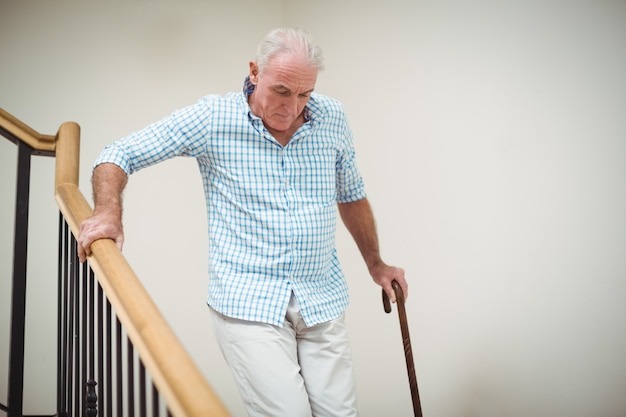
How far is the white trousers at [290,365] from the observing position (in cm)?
162

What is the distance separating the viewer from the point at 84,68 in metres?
Result: 3.40

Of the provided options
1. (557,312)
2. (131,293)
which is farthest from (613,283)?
(131,293)

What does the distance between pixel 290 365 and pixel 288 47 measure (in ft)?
2.96

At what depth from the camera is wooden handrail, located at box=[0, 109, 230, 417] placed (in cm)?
78

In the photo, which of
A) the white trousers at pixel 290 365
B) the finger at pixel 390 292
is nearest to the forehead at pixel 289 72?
the white trousers at pixel 290 365

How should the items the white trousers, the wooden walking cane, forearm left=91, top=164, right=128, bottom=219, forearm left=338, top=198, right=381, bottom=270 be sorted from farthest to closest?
forearm left=338, top=198, right=381, bottom=270
the wooden walking cane
the white trousers
forearm left=91, top=164, right=128, bottom=219

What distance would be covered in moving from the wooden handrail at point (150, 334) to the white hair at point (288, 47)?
0.66 meters

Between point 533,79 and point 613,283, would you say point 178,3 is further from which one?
point 613,283

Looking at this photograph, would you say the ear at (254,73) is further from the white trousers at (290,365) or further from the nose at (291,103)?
the white trousers at (290,365)

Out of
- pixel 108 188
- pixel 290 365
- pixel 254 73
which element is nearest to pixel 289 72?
pixel 254 73

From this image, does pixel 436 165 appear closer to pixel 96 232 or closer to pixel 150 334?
pixel 96 232

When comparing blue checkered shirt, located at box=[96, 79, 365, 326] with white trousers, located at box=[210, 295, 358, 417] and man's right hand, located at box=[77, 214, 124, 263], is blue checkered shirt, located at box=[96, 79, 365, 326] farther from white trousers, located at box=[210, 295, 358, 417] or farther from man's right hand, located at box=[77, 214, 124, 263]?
man's right hand, located at box=[77, 214, 124, 263]

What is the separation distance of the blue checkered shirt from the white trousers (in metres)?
0.04

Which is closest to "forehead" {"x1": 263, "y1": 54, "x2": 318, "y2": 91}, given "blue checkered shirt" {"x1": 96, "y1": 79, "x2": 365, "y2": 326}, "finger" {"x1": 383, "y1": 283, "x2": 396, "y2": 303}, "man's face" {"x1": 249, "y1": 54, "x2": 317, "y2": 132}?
"man's face" {"x1": 249, "y1": 54, "x2": 317, "y2": 132}
